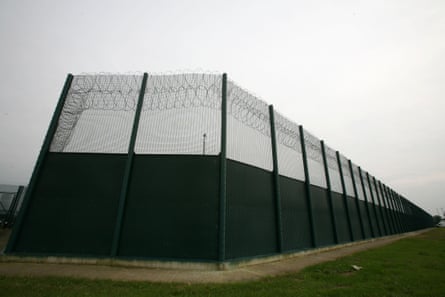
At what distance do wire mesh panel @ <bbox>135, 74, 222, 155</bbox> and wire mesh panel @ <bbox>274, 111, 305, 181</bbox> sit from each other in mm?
3498

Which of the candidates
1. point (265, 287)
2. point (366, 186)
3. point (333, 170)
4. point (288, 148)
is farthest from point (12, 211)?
point (366, 186)

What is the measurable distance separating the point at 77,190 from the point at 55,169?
3.85 ft

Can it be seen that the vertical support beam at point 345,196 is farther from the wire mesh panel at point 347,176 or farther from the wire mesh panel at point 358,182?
the wire mesh panel at point 358,182

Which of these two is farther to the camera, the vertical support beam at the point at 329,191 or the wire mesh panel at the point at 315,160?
the vertical support beam at the point at 329,191

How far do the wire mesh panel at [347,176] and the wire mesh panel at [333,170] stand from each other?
121 centimetres

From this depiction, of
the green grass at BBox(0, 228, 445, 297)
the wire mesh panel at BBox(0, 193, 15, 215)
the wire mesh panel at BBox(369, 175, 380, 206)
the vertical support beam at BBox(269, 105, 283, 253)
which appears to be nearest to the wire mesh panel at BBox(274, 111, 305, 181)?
the vertical support beam at BBox(269, 105, 283, 253)

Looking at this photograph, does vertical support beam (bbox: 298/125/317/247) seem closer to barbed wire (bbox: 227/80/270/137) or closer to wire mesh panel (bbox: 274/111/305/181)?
wire mesh panel (bbox: 274/111/305/181)

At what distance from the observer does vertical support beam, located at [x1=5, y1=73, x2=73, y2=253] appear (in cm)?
618

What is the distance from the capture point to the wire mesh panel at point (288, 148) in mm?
9156

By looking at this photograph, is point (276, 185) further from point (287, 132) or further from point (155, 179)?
point (155, 179)

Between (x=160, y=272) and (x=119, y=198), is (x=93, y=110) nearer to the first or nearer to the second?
(x=119, y=198)

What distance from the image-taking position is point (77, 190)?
6617mm

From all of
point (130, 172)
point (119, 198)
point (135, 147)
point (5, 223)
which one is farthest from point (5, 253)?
point (5, 223)

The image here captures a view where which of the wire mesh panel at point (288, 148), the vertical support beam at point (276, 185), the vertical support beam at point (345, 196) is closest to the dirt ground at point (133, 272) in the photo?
the vertical support beam at point (276, 185)
